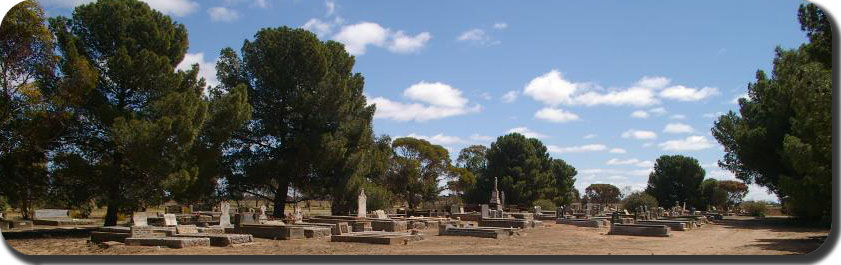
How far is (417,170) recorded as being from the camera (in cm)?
5100

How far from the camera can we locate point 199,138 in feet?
76.7

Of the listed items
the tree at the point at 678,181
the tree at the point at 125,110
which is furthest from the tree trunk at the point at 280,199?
the tree at the point at 678,181

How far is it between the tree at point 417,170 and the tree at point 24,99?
33107 mm

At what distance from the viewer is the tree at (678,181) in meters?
55.3

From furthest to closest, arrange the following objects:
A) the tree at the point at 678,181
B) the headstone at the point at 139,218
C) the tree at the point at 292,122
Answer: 1. the tree at the point at 678,181
2. the tree at the point at 292,122
3. the headstone at the point at 139,218

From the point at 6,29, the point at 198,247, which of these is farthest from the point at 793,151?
the point at 6,29

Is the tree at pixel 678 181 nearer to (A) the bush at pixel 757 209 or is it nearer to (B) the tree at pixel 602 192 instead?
(A) the bush at pixel 757 209

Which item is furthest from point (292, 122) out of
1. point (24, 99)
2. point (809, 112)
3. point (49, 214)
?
point (809, 112)

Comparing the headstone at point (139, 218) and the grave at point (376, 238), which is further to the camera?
the grave at point (376, 238)

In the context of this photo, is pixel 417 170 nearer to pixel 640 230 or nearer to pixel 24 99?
pixel 640 230

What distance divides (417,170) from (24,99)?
123 ft

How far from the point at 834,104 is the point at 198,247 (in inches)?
504

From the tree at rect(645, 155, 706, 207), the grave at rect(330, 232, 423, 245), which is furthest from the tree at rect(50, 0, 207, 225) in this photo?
the tree at rect(645, 155, 706, 207)

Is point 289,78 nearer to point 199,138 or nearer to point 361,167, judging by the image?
point 361,167
